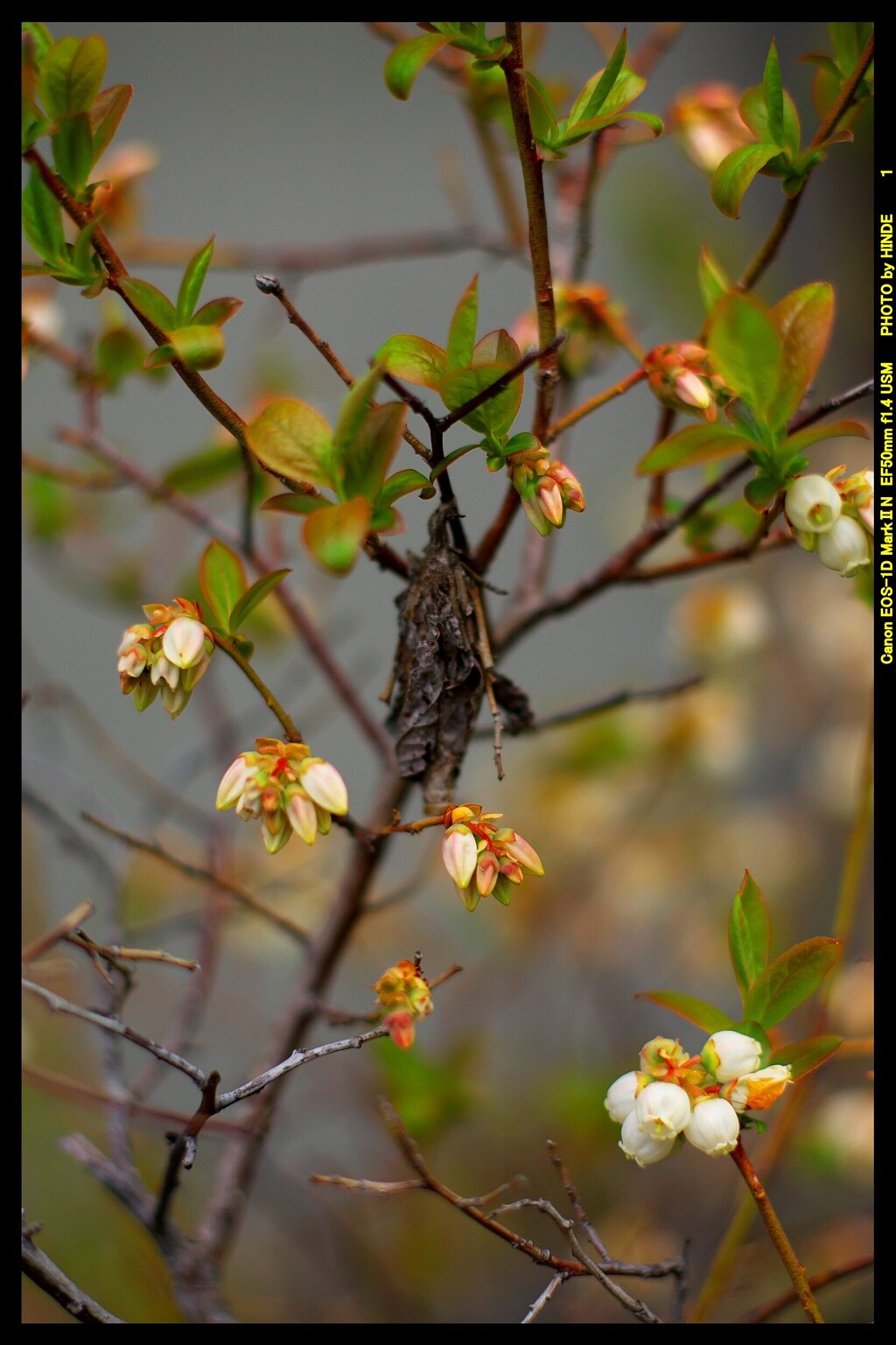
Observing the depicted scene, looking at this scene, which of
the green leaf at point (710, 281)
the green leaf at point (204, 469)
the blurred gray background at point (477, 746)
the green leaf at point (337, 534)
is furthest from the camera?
the blurred gray background at point (477, 746)

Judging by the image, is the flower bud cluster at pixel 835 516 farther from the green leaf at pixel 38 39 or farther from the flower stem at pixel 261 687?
the green leaf at pixel 38 39

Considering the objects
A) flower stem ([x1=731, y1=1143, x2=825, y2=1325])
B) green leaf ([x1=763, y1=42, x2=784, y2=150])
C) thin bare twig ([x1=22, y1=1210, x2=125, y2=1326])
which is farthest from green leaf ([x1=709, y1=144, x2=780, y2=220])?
thin bare twig ([x1=22, y1=1210, x2=125, y2=1326])

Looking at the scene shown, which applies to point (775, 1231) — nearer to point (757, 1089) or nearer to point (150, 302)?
point (757, 1089)

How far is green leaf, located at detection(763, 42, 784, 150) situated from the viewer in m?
0.36

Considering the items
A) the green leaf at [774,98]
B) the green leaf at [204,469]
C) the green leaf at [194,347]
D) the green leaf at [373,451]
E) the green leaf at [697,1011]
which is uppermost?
the green leaf at [774,98]

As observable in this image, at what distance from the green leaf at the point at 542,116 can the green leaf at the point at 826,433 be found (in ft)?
0.45

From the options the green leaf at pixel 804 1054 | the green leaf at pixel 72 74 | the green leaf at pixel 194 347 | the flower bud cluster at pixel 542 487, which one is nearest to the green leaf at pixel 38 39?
the green leaf at pixel 72 74

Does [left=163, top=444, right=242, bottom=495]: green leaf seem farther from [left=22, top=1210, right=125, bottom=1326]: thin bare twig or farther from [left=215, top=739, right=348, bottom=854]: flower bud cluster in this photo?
[left=22, top=1210, right=125, bottom=1326]: thin bare twig

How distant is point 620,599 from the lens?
1504mm

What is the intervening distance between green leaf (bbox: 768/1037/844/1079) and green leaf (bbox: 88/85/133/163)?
401 millimetres

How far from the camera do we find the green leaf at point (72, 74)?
A: 1.06 feet
